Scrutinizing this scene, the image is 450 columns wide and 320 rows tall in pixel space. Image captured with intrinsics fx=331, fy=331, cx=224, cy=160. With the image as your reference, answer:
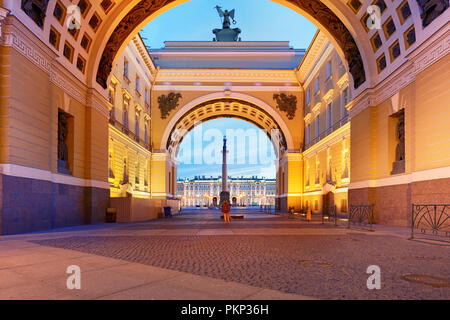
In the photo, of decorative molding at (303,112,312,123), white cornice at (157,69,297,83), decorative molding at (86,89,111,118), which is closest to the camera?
decorative molding at (86,89,111,118)

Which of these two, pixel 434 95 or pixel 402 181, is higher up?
pixel 434 95

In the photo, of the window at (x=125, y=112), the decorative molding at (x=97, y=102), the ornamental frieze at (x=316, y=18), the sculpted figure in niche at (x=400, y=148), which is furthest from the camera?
the window at (x=125, y=112)

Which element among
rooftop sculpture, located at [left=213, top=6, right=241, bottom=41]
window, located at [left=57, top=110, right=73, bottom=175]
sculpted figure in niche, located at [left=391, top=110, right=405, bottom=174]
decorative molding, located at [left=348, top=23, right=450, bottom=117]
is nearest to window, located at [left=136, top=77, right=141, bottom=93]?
window, located at [left=57, top=110, right=73, bottom=175]

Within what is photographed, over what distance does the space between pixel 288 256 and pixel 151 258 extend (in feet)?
8.53

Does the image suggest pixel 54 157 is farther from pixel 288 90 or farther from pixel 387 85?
pixel 288 90

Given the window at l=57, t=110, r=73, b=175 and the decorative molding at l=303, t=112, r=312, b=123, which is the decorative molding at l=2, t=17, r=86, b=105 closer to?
the window at l=57, t=110, r=73, b=175

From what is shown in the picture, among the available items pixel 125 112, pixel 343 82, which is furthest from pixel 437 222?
pixel 125 112

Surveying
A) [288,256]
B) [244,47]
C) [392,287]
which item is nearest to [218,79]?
[244,47]

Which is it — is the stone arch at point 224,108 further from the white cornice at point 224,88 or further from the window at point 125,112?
the window at point 125,112

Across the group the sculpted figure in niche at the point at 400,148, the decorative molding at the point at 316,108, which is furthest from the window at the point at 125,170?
the sculpted figure in niche at the point at 400,148

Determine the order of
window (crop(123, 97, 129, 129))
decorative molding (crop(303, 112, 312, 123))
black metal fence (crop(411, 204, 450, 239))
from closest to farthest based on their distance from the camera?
black metal fence (crop(411, 204, 450, 239)), window (crop(123, 97, 129, 129)), decorative molding (crop(303, 112, 312, 123))

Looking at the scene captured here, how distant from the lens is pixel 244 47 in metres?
40.1

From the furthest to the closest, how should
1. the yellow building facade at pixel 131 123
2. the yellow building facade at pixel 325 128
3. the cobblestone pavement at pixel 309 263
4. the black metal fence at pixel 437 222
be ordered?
the yellow building facade at pixel 131 123 < the yellow building facade at pixel 325 128 < the black metal fence at pixel 437 222 < the cobblestone pavement at pixel 309 263

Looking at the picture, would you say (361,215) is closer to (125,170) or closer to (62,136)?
(62,136)
